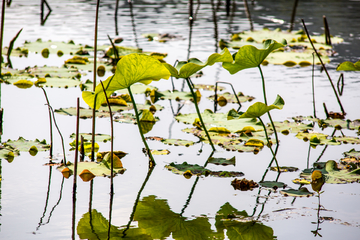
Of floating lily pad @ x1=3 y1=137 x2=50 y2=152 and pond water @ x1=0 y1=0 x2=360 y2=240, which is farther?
floating lily pad @ x1=3 y1=137 x2=50 y2=152

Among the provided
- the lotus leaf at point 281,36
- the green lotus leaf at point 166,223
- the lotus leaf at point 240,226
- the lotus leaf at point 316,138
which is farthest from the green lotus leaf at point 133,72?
the lotus leaf at point 281,36

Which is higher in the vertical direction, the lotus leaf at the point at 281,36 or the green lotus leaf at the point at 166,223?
the green lotus leaf at the point at 166,223

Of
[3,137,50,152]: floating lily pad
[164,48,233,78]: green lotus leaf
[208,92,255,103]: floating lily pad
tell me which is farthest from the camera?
[208,92,255,103]: floating lily pad

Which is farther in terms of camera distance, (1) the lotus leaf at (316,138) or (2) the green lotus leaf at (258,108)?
(1) the lotus leaf at (316,138)

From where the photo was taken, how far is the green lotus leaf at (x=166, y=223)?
1.37 m

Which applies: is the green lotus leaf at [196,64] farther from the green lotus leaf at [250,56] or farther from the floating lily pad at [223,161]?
the floating lily pad at [223,161]

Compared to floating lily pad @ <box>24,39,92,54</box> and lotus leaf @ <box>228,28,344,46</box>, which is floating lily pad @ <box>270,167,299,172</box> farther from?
lotus leaf @ <box>228,28,344,46</box>

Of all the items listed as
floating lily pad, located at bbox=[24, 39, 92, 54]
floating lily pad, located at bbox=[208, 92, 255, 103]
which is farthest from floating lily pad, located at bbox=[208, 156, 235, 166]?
floating lily pad, located at bbox=[24, 39, 92, 54]

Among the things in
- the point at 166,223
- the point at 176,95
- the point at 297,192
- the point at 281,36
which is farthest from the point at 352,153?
the point at 281,36

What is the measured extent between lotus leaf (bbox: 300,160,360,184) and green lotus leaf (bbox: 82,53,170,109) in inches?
29.3

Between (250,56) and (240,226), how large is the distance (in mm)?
846

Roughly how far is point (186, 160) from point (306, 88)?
170cm

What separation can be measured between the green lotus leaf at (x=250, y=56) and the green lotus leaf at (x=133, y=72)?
1.23 feet

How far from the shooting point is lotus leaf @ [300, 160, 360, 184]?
1.76 meters
